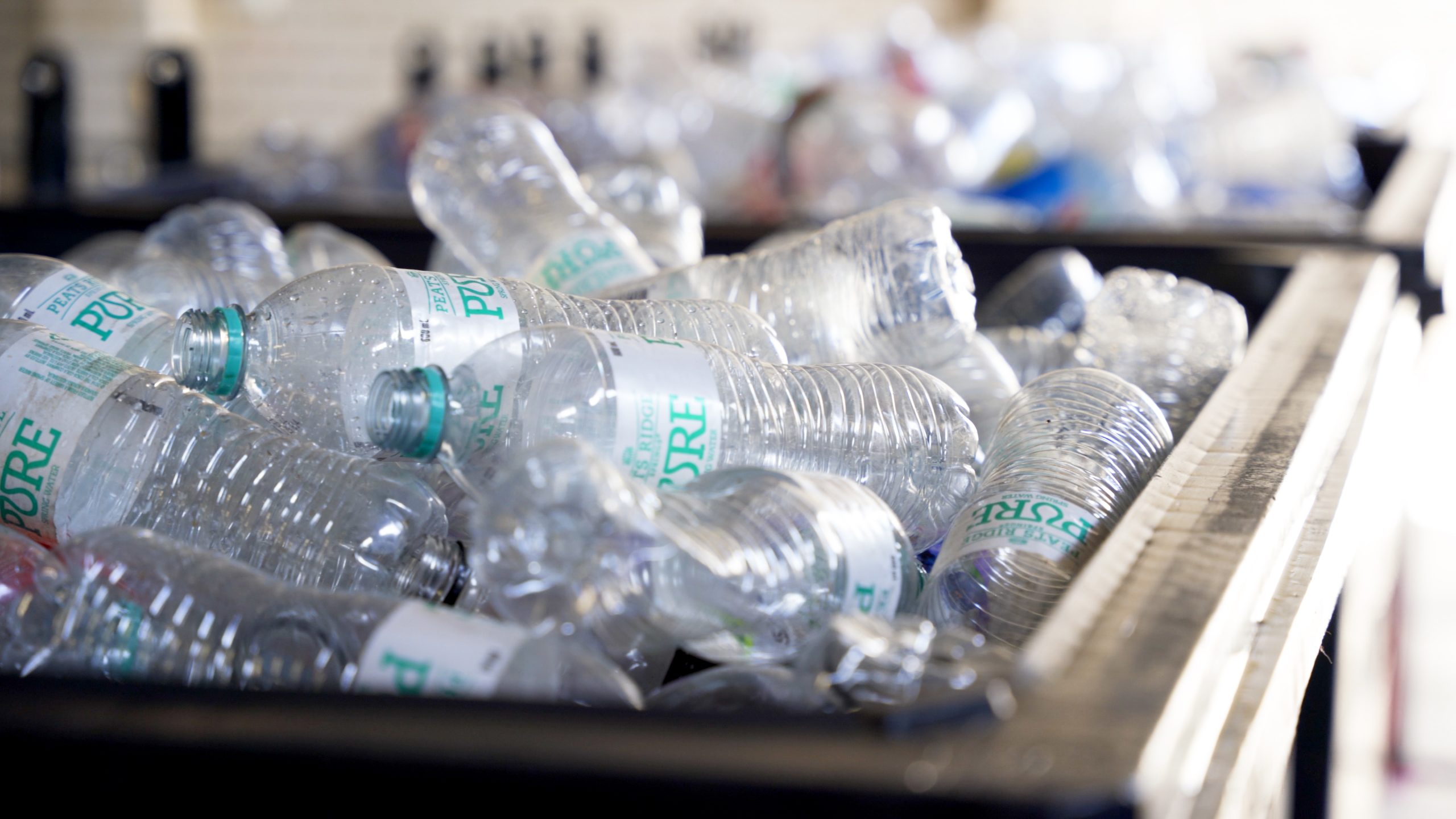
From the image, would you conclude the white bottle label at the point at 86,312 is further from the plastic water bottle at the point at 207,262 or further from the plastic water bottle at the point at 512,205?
the plastic water bottle at the point at 512,205

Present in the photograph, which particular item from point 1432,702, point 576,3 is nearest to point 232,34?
point 576,3

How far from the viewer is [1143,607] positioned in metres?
0.63

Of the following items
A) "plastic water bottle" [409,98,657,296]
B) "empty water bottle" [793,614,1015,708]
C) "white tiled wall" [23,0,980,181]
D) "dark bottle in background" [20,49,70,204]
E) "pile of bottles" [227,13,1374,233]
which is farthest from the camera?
"white tiled wall" [23,0,980,181]

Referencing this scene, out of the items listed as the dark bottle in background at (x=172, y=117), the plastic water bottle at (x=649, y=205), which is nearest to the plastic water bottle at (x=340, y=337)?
the plastic water bottle at (x=649, y=205)

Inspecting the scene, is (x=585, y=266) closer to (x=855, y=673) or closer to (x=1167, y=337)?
(x=1167, y=337)

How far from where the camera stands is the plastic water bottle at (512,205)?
4.24 ft

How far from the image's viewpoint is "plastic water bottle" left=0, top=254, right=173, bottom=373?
102 cm

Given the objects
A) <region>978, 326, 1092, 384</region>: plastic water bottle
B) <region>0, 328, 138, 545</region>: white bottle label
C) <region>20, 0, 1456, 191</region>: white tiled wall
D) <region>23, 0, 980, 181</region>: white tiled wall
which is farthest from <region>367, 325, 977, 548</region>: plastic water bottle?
<region>23, 0, 980, 181</region>: white tiled wall

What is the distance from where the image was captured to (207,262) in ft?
4.85

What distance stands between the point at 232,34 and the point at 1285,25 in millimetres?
4836

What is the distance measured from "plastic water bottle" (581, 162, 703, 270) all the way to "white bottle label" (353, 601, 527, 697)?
937 millimetres

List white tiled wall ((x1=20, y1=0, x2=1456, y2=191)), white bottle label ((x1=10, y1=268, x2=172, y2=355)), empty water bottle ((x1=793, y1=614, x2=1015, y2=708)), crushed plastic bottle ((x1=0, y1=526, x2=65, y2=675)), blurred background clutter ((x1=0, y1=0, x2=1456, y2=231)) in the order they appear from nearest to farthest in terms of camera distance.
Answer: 1. empty water bottle ((x1=793, y1=614, x2=1015, y2=708))
2. crushed plastic bottle ((x1=0, y1=526, x2=65, y2=675))
3. white bottle label ((x1=10, y1=268, x2=172, y2=355))
4. blurred background clutter ((x1=0, y1=0, x2=1456, y2=231))
5. white tiled wall ((x1=20, y1=0, x2=1456, y2=191))

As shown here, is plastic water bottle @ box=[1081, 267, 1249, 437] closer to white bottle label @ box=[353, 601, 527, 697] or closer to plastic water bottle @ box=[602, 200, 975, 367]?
plastic water bottle @ box=[602, 200, 975, 367]

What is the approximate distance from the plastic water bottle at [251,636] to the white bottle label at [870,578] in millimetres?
149
